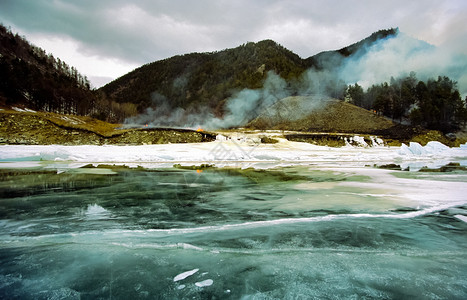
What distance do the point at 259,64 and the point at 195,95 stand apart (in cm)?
2581

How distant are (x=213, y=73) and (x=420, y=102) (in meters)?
69.1

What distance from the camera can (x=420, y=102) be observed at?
62344mm

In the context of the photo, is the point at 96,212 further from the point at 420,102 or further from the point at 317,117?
the point at 420,102

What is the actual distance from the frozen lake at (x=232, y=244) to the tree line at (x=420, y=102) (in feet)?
191

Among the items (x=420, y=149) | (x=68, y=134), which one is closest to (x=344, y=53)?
(x=420, y=149)

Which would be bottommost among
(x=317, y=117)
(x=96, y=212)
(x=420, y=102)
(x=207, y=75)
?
(x=96, y=212)

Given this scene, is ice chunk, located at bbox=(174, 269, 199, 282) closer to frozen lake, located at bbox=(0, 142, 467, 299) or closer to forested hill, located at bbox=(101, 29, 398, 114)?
frozen lake, located at bbox=(0, 142, 467, 299)

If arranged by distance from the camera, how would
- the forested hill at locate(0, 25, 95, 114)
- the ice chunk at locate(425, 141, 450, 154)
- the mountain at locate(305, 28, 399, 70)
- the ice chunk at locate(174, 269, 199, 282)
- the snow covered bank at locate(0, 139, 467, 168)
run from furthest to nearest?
the mountain at locate(305, 28, 399, 70) → the forested hill at locate(0, 25, 95, 114) → the ice chunk at locate(425, 141, 450, 154) → the snow covered bank at locate(0, 139, 467, 168) → the ice chunk at locate(174, 269, 199, 282)

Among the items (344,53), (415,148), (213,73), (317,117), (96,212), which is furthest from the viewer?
(344,53)

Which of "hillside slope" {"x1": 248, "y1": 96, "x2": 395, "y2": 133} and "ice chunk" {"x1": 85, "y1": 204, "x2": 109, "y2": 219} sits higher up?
"hillside slope" {"x1": 248, "y1": 96, "x2": 395, "y2": 133}

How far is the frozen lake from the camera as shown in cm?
253

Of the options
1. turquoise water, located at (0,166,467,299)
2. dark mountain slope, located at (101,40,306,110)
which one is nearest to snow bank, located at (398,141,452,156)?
turquoise water, located at (0,166,467,299)

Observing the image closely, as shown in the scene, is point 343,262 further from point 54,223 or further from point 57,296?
point 54,223

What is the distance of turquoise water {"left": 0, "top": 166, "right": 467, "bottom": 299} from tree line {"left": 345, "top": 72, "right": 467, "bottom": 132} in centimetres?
5898
